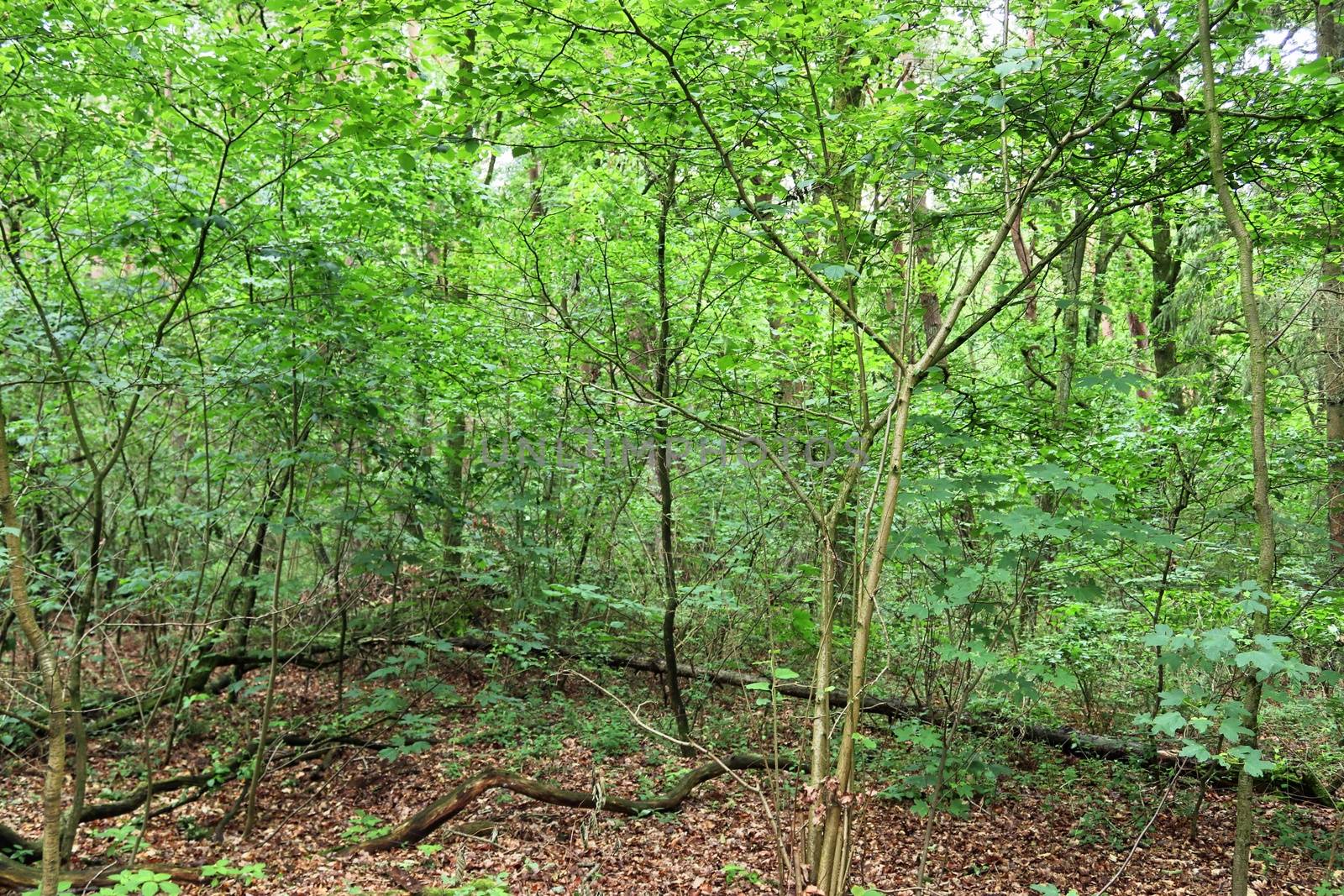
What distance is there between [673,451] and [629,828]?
292cm

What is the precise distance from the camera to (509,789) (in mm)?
5594

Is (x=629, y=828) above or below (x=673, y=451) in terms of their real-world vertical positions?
below

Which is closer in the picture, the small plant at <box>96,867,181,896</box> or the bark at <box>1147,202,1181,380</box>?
the small plant at <box>96,867,181,896</box>

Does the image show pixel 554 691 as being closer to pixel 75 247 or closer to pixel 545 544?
pixel 545 544

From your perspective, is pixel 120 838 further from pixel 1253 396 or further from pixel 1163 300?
pixel 1163 300

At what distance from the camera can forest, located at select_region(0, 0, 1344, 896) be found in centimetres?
318

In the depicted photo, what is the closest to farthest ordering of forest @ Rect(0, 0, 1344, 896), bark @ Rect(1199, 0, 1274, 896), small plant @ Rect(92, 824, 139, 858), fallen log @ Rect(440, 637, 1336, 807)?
bark @ Rect(1199, 0, 1274, 896), forest @ Rect(0, 0, 1344, 896), small plant @ Rect(92, 824, 139, 858), fallen log @ Rect(440, 637, 1336, 807)

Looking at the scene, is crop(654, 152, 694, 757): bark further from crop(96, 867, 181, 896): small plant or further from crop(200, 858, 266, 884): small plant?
crop(96, 867, 181, 896): small plant

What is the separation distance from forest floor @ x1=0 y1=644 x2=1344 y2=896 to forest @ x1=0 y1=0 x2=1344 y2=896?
0.05 meters

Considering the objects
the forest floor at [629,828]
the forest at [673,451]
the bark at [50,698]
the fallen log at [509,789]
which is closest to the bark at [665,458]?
the forest at [673,451]

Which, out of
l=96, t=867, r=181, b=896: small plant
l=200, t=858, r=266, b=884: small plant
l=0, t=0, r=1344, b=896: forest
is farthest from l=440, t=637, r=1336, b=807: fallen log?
l=96, t=867, r=181, b=896: small plant

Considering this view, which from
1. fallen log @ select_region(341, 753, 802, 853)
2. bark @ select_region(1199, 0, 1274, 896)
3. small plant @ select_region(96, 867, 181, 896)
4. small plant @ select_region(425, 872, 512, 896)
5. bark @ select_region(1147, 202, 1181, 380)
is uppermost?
bark @ select_region(1147, 202, 1181, 380)

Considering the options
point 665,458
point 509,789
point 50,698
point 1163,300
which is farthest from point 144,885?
point 1163,300

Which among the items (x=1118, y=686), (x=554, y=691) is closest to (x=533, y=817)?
(x=554, y=691)
